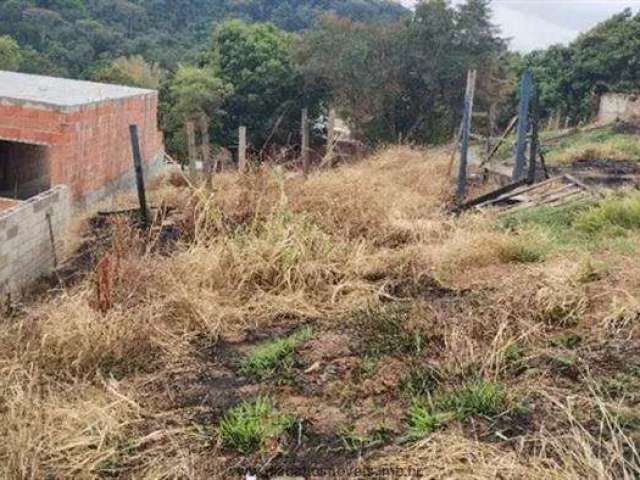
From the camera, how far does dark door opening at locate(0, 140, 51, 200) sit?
44.3ft

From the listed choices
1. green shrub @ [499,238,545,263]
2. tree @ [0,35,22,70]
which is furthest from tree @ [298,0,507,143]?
tree @ [0,35,22,70]

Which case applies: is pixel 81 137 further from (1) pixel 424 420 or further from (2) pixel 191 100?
(2) pixel 191 100

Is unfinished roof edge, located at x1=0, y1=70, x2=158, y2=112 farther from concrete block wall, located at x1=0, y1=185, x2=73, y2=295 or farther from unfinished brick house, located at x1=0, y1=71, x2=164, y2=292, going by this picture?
concrete block wall, located at x1=0, y1=185, x2=73, y2=295

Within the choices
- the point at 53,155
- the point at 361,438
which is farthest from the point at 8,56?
the point at 361,438

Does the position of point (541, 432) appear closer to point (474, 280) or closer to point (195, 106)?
point (474, 280)

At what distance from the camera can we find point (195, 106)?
2469 centimetres

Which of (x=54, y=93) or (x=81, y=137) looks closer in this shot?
(x=81, y=137)

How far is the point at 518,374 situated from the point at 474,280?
1878mm

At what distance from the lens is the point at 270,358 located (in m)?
4.57

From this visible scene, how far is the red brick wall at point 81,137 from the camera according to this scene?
10602mm

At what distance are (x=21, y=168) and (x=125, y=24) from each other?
1751 inches

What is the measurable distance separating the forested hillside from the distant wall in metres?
16.3

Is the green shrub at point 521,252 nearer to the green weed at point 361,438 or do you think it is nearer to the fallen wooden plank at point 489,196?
the green weed at point 361,438

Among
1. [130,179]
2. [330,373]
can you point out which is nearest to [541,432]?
[330,373]
